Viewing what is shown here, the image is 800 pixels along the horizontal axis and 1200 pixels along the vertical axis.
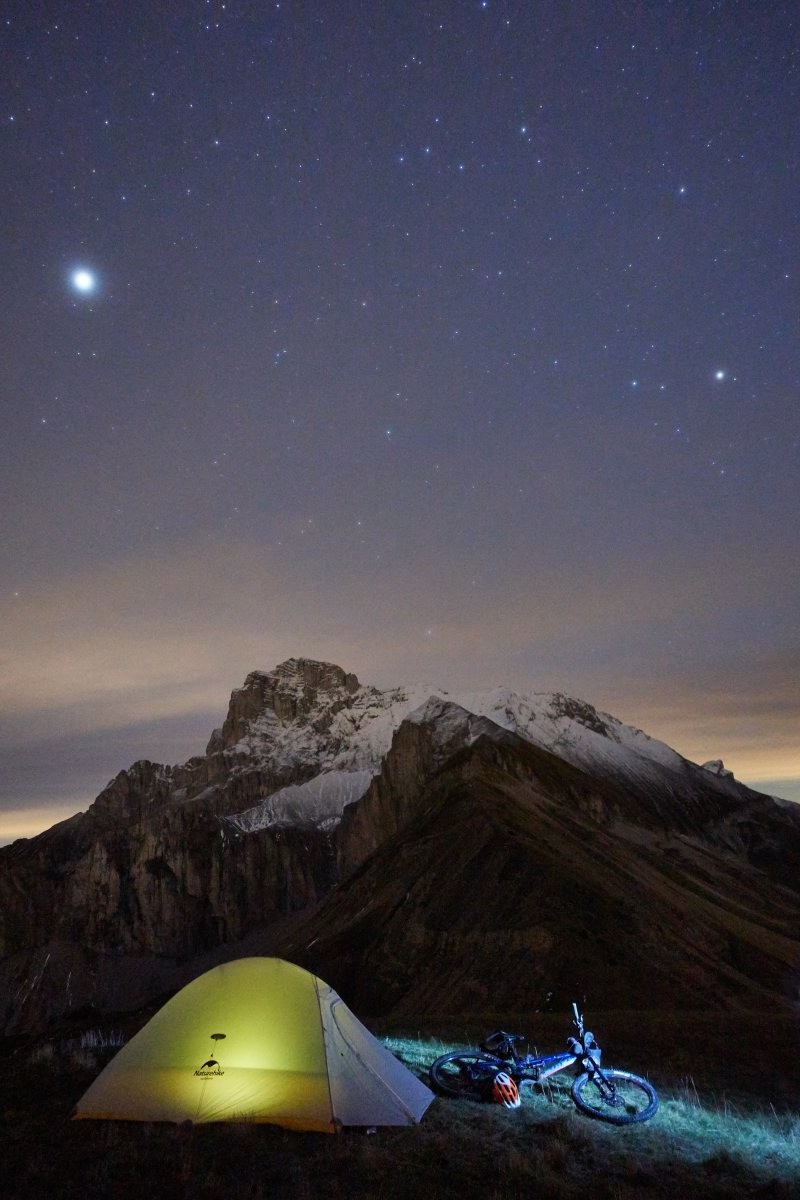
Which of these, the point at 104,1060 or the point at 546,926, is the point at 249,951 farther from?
the point at 104,1060

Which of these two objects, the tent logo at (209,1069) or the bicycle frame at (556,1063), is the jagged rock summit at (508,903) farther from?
the tent logo at (209,1069)

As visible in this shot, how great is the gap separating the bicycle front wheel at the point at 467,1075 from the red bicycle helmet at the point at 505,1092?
16cm

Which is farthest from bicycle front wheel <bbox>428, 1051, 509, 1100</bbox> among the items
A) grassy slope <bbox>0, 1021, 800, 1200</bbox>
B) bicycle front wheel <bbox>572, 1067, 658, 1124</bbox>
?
bicycle front wheel <bbox>572, 1067, 658, 1124</bbox>

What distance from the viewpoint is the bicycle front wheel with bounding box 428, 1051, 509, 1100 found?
1306cm

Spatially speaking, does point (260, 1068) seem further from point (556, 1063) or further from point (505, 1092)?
point (556, 1063)

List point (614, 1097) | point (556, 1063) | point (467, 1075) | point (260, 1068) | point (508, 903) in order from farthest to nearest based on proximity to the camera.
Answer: point (508, 903) → point (467, 1075) → point (556, 1063) → point (614, 1097) → point (260, 1068)

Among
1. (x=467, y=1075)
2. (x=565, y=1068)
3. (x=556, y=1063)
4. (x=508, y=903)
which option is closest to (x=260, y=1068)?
(x=467, y=1075)

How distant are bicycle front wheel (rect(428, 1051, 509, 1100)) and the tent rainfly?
2.25 ft

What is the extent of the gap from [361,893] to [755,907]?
154 feet

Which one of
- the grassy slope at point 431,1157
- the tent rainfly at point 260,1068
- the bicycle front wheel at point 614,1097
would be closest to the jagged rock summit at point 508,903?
the bicycle front wheel at point 614,1097

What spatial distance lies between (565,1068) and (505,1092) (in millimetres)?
1611

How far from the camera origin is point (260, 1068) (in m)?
12.0

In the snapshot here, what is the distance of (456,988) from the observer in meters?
43.0

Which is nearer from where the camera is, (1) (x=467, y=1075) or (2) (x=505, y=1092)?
(2) (x=505, y=1092)
